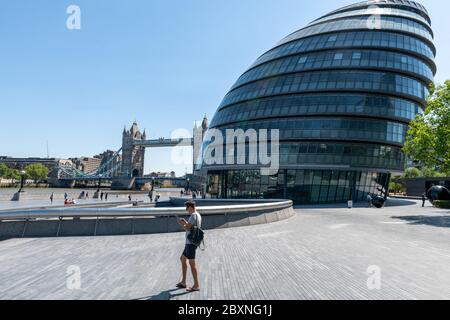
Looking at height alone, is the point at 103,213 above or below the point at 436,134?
below

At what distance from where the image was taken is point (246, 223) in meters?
16.8

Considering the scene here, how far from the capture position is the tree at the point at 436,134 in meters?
26.0

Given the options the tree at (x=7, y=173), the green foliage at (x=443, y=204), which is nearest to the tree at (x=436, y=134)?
the green foliage at (x=443, y=204)

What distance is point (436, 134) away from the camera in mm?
26406

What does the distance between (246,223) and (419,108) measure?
4369cm

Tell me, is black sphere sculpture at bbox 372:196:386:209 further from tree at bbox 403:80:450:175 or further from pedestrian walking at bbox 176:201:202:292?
pedestrian walking at bbox 176:201:202:292

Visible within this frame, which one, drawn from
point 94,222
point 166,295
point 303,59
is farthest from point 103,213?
point 303,59

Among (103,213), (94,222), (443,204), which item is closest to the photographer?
(103,213)

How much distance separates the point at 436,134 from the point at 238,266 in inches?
1067

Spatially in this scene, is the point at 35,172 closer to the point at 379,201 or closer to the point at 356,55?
the point at 356,55

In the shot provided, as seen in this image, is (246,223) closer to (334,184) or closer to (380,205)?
(380,205)

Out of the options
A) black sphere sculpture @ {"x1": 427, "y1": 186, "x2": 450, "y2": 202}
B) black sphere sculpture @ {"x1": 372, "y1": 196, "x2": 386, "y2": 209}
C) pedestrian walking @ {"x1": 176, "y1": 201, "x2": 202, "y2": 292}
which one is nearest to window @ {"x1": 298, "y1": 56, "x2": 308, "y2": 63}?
black sphere sculpture @ {"x1": 372, "y1": 196, "x2": 386, "y2": 209}

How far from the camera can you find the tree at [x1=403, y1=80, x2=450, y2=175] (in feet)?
85.3

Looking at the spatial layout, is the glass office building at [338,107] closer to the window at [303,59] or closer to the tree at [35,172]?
the window at [303,59]
